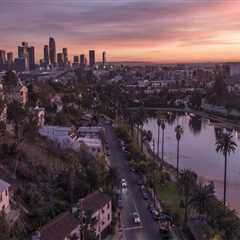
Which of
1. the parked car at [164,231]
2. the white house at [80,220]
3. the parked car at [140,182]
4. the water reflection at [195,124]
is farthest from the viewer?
the water reflection at [195,124]

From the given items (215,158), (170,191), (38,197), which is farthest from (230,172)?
(38,197)

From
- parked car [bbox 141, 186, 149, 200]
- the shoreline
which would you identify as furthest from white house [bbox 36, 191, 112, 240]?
the shoreline

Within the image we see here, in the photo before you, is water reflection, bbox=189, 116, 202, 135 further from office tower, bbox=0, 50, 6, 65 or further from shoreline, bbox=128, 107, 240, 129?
office tower, bbox=0, 50, 6, 65

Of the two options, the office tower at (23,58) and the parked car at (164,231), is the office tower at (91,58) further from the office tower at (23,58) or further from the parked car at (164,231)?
the parked car at (164,231)

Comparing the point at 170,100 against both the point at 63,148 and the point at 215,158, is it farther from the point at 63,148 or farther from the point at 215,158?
the point at 63,148

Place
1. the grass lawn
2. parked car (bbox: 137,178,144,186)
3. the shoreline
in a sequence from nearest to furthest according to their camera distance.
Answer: the grass lawn
parked car (bbox: 137,178,144,186)
the shoreline

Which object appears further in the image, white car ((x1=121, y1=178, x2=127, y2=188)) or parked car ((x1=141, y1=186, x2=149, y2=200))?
white car ((x1=121, y1=178, x2=127, y2=188))

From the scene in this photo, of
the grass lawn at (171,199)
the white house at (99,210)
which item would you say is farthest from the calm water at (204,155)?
the white house at (99,210)

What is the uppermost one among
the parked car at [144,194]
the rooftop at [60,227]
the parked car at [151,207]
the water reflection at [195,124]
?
the rooftop at [60,227]

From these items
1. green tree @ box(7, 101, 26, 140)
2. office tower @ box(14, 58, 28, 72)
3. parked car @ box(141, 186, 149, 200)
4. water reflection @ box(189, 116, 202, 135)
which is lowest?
water reflection @ box(189, 116, 202, 135)
